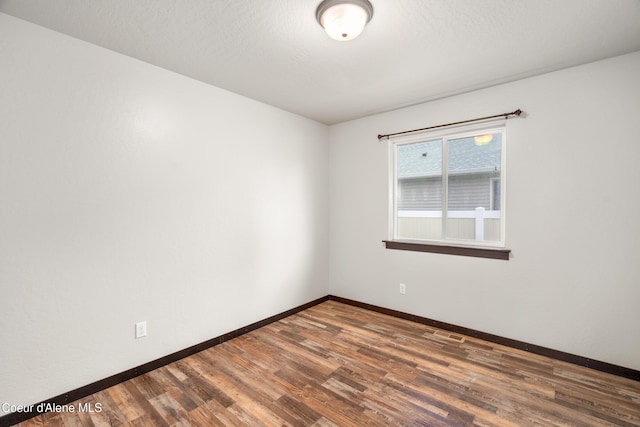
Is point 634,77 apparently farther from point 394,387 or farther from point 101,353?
point 101,353

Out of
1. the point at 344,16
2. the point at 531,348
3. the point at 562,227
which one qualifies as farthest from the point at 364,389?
the point at 344,16

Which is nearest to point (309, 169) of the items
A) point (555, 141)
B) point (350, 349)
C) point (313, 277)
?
point (313, 277)

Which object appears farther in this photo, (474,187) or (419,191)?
(419,191)

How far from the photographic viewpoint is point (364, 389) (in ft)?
6.89

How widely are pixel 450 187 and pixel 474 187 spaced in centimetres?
24

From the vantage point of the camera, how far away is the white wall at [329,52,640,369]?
2.26 m

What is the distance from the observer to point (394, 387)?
2127mm

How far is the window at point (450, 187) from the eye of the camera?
116 inches

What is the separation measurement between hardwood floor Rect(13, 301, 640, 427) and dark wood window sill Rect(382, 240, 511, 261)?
2.82ft

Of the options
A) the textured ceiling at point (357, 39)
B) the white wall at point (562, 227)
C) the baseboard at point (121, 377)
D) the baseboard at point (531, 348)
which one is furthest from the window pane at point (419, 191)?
the baseboard at point (121, 377)

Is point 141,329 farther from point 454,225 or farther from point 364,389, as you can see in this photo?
point 454,225

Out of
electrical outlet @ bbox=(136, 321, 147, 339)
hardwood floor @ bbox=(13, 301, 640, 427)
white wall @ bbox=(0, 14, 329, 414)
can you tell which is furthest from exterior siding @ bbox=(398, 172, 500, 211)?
electrical outlet @ bbox=(136, 321, 147, 339)

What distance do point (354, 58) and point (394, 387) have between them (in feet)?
8.27

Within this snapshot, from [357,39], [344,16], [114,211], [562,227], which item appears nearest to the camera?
[344,16]
